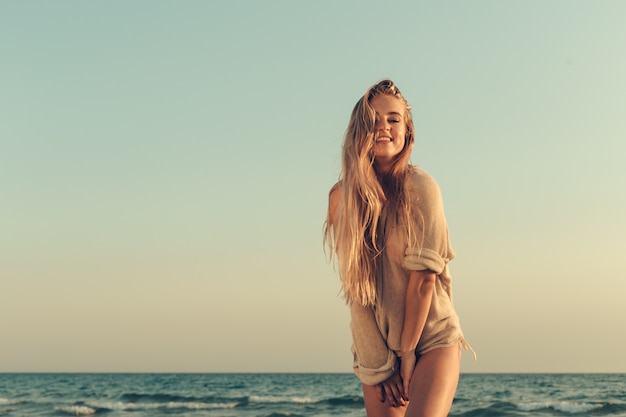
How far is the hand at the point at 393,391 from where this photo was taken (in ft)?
10.4

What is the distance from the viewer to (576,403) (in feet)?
81.6

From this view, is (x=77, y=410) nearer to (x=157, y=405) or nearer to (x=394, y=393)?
(x=157, y=405)

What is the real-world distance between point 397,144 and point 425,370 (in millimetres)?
997

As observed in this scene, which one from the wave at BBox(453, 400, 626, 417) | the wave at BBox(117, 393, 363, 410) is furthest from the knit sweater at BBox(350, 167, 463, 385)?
the wave at BBox(117, 393, 363, 410)

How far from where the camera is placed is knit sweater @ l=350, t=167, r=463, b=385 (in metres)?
3.08

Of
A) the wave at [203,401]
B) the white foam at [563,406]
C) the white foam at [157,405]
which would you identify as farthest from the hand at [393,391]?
the white foam at [157,405]

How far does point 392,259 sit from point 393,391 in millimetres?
575

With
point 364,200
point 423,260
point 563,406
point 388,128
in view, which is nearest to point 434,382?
point 423,260

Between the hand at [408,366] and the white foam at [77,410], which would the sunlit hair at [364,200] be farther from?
the white foam at [77,410]

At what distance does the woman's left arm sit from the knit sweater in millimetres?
37

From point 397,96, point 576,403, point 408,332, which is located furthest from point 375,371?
point 576,403

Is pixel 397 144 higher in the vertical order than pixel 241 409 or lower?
higher

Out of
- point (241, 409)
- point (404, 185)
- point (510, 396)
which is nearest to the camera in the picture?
point (404, 185)

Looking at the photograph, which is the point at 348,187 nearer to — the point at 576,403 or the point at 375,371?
the point at 375,371
